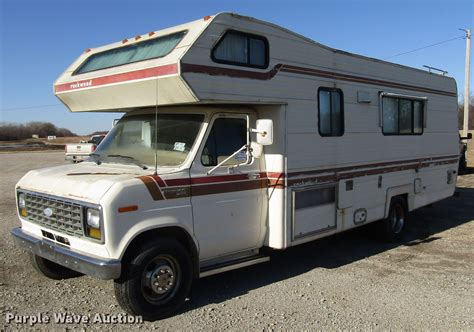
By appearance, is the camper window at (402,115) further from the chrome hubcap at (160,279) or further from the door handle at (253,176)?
the chrome hubcap at (160,279)

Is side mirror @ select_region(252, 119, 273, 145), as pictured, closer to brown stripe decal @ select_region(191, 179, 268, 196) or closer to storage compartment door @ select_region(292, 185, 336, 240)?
brown stripe decal @ select_region(191, 179, 268, 196)

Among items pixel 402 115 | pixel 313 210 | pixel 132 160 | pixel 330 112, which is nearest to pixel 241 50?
pixel 132 160

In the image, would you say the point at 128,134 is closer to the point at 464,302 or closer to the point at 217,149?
the point at 217,149

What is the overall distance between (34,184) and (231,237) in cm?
224

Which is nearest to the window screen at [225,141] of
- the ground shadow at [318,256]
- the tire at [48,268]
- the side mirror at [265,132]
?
the side mirror at [265,132]

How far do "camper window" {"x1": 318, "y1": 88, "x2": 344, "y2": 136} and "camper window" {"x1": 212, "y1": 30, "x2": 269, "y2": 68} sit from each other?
1.19 m

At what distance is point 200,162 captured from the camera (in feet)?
16.9

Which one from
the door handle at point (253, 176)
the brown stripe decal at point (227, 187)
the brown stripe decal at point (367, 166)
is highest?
the door handle at point (253, 176)

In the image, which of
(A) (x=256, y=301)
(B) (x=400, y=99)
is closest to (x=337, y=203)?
(A) (x=256, y=301)

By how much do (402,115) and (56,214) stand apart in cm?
594

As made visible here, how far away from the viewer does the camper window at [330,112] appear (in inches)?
254

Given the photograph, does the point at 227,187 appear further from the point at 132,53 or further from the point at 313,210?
the point at 132,53

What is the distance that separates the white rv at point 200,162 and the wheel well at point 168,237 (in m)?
0.01

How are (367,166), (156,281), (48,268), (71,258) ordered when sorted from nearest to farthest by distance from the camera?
(71,258) < (156,281) < (48,268) < (367,166)
